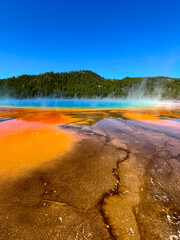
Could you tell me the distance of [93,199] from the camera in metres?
2.24

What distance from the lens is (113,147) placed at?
15.3ft

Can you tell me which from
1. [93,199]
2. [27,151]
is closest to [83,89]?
[27,151]

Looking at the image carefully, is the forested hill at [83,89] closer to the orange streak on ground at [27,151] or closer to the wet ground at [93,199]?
the orange streak on ground at [27,151]

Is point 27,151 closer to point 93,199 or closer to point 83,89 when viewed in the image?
point 93,199

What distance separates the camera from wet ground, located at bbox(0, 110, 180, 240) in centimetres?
170

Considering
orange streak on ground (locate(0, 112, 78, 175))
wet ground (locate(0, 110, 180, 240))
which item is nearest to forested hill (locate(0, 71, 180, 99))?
orange streak on ground (locate(0, 112, 78, 175))

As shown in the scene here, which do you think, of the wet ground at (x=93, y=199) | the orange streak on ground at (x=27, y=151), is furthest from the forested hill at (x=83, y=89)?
the wet ground at (x=93, y=199)

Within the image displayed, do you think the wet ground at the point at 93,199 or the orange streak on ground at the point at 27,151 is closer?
the wet ground at the point at 93,199

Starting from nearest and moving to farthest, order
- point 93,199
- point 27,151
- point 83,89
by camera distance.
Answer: point 93,199 → point 27,151 → point 83,89

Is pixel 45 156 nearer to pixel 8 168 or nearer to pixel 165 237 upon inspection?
pixel 8 168

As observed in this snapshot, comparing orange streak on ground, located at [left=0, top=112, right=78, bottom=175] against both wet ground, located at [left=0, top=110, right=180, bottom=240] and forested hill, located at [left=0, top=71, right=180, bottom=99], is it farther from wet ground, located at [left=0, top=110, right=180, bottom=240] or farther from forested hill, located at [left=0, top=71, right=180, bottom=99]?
forested hill, located at [left=0, top=71, right=180, bottom=99]

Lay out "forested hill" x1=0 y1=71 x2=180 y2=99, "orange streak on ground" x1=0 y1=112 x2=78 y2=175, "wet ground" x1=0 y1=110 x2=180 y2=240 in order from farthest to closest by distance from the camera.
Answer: "forested hill" x1=0 y1=71 x2=180 y2=99 < "orange streak on ground" x1=0 y1=112 x2=78 y2=175 < "wet ground" x1=0 y1=110 x2=180 y2=240

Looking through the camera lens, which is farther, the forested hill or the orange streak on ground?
the forested hill

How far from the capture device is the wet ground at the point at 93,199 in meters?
1.70
